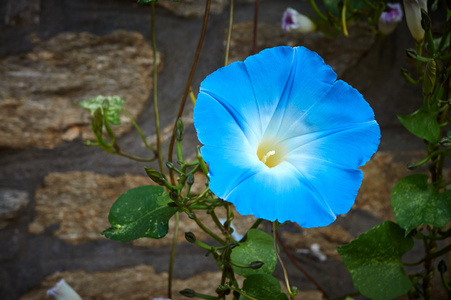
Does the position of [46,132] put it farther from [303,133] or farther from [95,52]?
[303,133]

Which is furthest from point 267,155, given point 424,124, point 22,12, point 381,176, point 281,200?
point 22,12

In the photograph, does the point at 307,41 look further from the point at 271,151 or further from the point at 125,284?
the point at 125,284

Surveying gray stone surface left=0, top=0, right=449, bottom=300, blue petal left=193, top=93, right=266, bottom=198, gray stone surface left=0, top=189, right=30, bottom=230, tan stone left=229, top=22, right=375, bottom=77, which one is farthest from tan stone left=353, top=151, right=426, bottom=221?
gray stone surface left=0, top=189, right=30, bottom=230

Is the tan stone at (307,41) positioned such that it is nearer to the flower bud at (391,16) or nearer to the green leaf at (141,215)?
the flower bud at (391,16)

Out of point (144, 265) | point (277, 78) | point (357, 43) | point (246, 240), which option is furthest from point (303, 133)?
point (144, 265)

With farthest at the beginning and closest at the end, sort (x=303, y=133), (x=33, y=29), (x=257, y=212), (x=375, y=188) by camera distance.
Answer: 1. (x=375, y=188)
2. (x=33, y=29)
3. (x=303, y=133)
4. (x=257, y=212)
